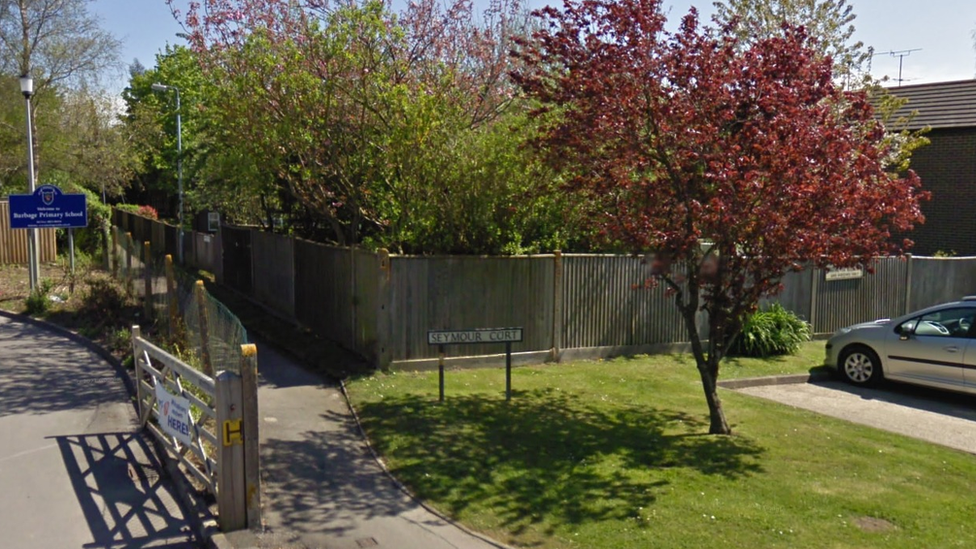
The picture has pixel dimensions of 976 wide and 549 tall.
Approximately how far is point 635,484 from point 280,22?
32.0ft

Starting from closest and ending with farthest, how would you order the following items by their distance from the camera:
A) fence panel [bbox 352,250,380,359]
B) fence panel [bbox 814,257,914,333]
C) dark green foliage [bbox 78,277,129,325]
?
fence panel [bbox 352,250,380,359], dark green foliage [bbox 78,277,129,325], fence panel [bbox 814,257,914,333]

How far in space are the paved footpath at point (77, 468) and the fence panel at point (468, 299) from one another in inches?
149

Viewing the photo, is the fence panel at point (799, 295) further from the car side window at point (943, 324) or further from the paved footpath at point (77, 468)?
the paved footpath at point (77, 468)

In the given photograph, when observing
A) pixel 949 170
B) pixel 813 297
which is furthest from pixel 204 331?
pixel 949 170

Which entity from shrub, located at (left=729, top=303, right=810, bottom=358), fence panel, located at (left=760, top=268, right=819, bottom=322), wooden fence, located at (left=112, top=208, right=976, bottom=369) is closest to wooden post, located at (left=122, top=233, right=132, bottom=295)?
wooden fence, located at (left=112, top=208, right=976, bottom=369)

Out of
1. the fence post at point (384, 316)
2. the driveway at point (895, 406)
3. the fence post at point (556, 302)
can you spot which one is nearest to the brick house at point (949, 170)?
the driveway at point (895, 406)

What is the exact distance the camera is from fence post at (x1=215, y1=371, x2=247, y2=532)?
6.44 m

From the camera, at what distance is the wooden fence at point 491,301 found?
1195 cm

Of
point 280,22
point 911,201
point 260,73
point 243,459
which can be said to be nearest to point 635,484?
point 243,459

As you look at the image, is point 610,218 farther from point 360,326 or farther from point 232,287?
point 232,287

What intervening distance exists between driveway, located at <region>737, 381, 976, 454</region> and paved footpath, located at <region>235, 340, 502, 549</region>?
6040 mm

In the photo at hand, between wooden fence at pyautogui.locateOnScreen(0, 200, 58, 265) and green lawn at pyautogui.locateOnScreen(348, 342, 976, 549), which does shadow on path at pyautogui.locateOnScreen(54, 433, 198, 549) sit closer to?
green lawn at pyautogui.locateOnScreen(348, 342, 976, 549)

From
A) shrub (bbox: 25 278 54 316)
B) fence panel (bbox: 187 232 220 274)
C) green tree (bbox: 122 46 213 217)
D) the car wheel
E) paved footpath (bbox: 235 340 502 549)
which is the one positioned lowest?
paved footpath (bbox: 235 340 502 549)

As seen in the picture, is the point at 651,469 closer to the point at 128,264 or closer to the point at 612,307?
the point at 612,307
